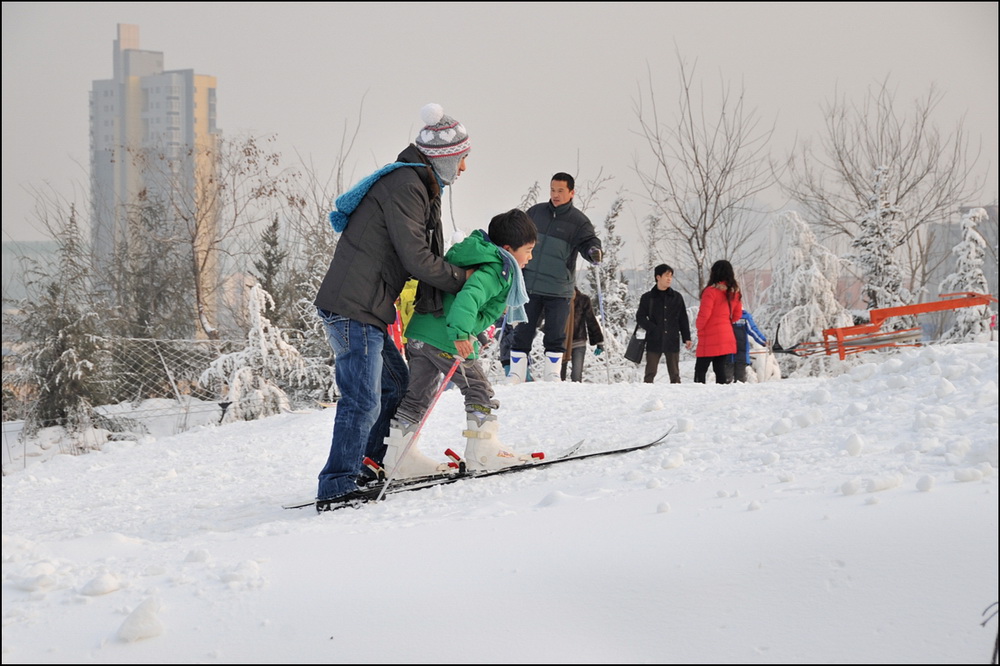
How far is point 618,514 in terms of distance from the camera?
317cm

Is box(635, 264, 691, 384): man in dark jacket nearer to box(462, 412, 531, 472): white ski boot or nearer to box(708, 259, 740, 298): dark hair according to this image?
box(708, 259, 740, 298): dark hair

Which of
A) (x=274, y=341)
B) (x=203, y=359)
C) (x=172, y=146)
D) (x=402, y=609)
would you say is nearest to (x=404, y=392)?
(x=402, y=609)

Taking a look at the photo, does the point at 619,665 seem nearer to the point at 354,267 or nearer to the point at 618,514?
the point at 618,514

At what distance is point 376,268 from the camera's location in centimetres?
399

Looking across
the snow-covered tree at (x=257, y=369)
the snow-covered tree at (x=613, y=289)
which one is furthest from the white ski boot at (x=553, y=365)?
the snow-covered tree at (x=613, y=289)

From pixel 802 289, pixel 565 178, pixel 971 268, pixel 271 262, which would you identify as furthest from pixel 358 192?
pixel 802 289

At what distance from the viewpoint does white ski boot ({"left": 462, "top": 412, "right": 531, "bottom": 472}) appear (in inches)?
173

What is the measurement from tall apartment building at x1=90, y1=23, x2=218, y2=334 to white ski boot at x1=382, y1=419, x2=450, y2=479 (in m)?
11.4

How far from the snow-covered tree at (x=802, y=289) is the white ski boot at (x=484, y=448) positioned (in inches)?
565

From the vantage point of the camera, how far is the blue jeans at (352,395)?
13.1 feet

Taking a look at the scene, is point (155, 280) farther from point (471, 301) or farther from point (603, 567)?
point (603, 567)

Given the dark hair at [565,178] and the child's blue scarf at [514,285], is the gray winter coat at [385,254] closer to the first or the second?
the child's blue scarf at [514,285]

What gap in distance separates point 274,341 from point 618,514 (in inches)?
328

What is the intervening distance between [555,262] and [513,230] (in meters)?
3.07
